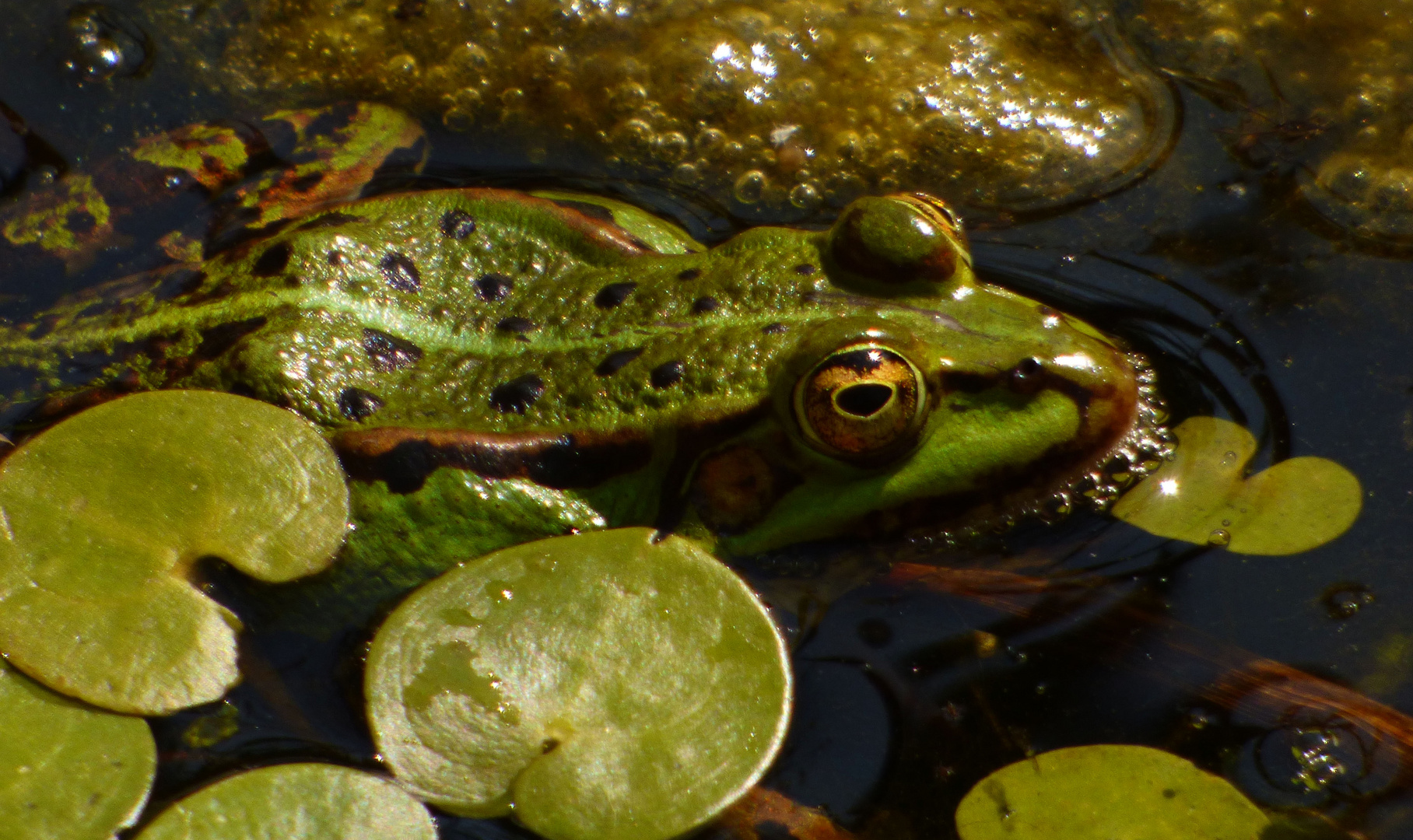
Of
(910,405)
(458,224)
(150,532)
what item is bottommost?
(150,532)

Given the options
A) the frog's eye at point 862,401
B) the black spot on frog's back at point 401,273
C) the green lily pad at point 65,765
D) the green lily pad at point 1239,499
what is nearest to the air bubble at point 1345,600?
the green lily pad at point 1239,499

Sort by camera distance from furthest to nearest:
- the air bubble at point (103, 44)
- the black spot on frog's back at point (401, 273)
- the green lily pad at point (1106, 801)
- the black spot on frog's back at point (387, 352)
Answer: the air bubble at point (103, 44)
the black spot on frog's back at point (401, 273)
the black spot on frog's back at point (387, 352)
the green lily pad at point (1106, 801)

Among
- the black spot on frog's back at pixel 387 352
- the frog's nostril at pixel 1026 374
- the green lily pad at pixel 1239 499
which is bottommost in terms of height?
the black spot on frog's back at pixel 387 352

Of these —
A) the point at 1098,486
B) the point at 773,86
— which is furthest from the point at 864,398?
the point at 773,86

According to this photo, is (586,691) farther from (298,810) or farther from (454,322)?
(454,322)

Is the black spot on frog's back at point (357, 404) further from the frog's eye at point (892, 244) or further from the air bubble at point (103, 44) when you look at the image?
the air bubble at point (103, 44)
